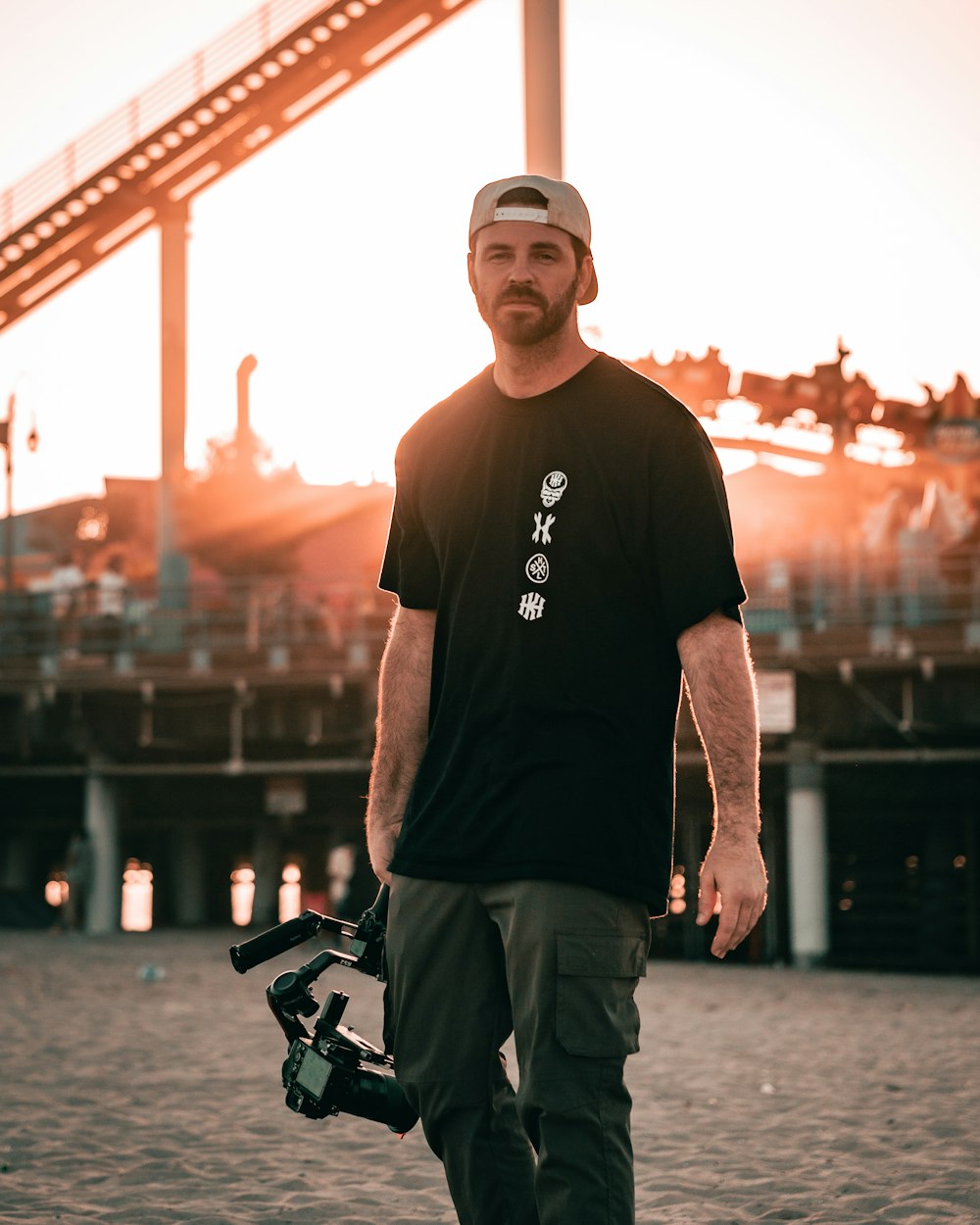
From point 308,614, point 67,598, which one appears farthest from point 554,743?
point 67,598

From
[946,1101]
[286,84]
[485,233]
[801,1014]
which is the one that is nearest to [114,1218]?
[485,233]

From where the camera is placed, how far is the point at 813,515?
3778 cm

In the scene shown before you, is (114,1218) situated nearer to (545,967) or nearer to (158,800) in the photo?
(545,967)

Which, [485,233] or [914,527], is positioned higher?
[914,527]

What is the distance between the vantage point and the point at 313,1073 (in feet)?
12.4

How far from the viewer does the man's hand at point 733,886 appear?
3260mm

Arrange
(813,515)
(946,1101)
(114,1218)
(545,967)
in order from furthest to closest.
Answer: (813,515) → (946,1101) → (114,1218) → (545,967)

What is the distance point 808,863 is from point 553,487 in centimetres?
2336

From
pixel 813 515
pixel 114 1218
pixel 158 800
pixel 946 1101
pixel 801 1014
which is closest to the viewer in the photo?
pixel 114 1218

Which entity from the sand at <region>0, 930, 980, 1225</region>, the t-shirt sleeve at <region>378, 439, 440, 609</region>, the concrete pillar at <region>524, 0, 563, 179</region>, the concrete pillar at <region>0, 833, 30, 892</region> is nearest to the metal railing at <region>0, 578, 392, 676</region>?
the concrete pillar at <region>0, 833, 30, 892</region>

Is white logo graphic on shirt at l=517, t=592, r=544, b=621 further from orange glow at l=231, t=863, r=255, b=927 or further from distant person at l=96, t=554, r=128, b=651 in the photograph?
orange glow at l=231, t=863, r=255, b=927

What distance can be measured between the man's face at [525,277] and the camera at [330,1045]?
3.91ft

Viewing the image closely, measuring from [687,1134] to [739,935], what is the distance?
567 centimetres

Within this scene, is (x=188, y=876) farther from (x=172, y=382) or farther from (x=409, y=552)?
(x=409, y=552)
